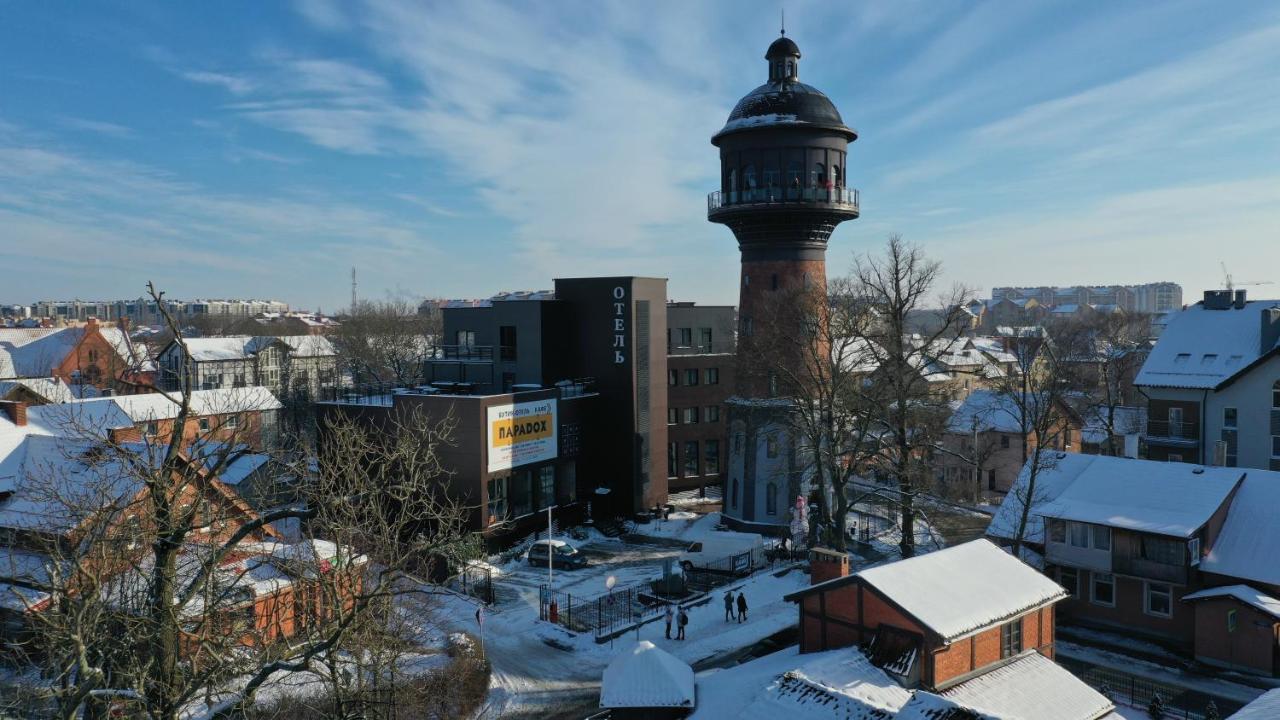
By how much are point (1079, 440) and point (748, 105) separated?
37.4 metres

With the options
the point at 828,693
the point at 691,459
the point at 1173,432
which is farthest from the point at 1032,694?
the point at 691,459

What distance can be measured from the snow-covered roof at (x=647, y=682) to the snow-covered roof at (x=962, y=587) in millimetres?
4956

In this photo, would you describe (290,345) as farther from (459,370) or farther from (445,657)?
(445,657)

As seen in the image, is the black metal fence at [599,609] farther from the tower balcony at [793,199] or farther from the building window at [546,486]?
the tower balcony at [793,199]

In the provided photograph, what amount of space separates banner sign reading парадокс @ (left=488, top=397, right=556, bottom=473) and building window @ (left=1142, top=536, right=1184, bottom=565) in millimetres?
26017

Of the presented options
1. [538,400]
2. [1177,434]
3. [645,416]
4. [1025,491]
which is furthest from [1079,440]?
[538,400]

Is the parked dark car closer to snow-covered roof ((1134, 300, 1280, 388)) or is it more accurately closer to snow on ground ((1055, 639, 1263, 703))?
snow on ground ((1055, 639, 1263, 703))

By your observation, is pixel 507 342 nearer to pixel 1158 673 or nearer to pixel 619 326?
pixel 619 326

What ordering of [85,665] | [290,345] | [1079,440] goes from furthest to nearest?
1. [290,345]
2. [1079,440]
3. [85,665]

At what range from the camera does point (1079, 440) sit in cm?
6009

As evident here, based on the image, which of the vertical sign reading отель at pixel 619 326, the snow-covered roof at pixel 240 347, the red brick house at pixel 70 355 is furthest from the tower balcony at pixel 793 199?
the red brick house at pixel 70 355

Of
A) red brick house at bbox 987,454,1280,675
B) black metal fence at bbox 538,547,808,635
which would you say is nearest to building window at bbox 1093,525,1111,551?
red brick house at bbox 987,454,1280,675

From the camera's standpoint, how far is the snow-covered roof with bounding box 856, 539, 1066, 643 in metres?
19.5

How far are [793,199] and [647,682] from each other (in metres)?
25.4
